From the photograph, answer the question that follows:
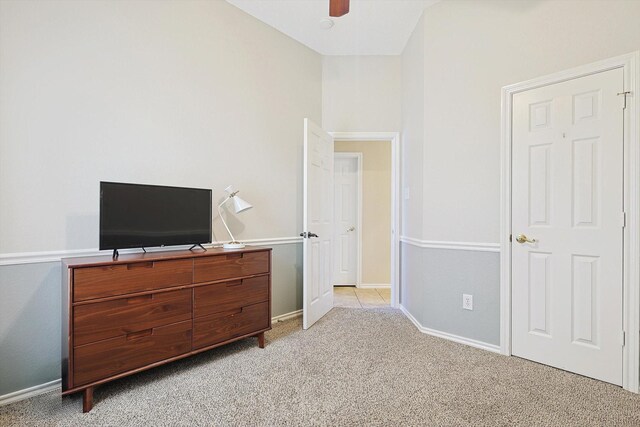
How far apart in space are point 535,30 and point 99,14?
10.0 ft

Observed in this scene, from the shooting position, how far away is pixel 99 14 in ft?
6.83

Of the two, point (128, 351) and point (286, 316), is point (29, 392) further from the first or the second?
point (286, 316)

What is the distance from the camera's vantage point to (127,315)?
6.03 feet

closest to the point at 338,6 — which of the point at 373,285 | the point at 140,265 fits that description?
the point at 140,265

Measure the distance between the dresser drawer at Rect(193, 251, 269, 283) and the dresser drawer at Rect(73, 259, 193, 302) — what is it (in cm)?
8

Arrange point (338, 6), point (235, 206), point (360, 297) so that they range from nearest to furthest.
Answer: point (338, 6) → point (235, 206) → point (360, 297)

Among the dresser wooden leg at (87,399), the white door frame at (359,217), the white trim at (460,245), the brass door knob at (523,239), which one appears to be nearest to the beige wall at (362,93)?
the white door frame at (359,217)

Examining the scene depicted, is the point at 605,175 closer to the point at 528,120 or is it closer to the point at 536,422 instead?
the point at 528,120

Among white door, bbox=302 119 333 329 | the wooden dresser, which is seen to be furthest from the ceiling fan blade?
the wooden dresser

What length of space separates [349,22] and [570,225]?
2.59 m

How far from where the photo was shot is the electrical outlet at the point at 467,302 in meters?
2.65

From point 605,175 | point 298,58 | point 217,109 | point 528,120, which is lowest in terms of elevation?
point 605,175

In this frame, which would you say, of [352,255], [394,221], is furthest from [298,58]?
[352,255]

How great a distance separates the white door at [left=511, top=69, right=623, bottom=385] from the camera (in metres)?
2.03
